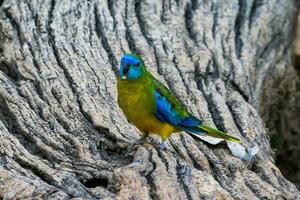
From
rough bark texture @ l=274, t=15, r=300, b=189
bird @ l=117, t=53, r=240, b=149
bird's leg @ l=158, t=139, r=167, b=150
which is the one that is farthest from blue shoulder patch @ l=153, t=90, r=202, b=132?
rough bark texture @ l=274, t=15, r=300, b=189

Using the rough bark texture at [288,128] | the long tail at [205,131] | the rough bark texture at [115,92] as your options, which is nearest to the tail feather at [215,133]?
the long tail at [205,131]

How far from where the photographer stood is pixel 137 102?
4250 mm

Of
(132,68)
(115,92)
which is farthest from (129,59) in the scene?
(115,92)

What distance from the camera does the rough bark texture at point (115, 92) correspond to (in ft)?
13.0

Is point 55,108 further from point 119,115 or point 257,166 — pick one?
point 257,166

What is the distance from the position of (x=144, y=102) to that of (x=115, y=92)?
0.92 m

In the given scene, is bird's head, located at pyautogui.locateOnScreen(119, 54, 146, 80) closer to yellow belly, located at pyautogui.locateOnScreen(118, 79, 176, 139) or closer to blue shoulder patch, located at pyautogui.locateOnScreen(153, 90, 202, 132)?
yellow belly, located at pyautogui.locateOnScreen(118, 79, 176, 139)

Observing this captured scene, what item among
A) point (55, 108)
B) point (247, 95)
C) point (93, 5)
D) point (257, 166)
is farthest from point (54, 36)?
point (257, 166)

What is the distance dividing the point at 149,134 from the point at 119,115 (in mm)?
435

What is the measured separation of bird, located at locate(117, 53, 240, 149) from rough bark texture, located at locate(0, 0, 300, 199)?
0.15 m

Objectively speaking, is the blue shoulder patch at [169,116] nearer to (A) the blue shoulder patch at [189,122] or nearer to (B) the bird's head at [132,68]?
(A) the blue shoulder patch at [189,122]

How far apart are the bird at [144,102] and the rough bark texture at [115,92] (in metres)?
0.15

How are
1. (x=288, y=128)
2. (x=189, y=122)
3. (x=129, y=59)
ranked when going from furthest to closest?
(x=288, y=128)
(x=189, y=122)
(x=129, y=59)

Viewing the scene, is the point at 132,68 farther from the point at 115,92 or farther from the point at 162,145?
the point at 115,92
